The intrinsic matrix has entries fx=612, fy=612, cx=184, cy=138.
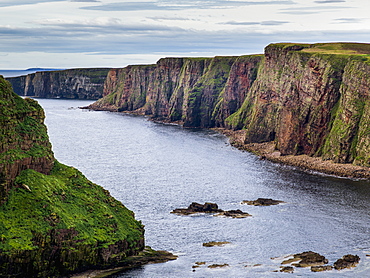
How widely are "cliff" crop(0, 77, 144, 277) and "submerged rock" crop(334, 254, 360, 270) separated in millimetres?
27653

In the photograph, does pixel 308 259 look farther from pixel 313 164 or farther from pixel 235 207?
pixel 313 164

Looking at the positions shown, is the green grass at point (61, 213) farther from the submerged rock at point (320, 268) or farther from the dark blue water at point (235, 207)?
the submerged rock at point (320, 268)

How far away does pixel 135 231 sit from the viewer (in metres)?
83.5

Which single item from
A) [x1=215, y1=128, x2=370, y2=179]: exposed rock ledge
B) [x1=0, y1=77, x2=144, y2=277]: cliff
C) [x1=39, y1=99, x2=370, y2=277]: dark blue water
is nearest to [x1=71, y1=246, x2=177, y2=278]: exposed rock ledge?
[x1=0, y1=77, x2=144, y2=277]: cliff

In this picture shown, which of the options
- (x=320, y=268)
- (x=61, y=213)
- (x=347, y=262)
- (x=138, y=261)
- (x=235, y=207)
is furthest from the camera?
(x=235, y=207)

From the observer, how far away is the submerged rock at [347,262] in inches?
3361

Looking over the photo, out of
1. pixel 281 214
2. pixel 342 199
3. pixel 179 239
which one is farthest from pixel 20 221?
pixel 342 199

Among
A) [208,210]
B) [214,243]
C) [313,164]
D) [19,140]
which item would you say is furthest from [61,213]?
[313,164]

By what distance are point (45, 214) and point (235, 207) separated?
52584 millimetres

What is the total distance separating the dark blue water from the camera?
88250mm

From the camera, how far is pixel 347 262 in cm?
8662

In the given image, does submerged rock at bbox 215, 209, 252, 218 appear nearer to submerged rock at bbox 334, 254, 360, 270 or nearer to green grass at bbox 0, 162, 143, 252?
submerged rock at bbox 334, 254, 360, 270

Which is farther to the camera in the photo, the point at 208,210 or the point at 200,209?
the point at 200,209

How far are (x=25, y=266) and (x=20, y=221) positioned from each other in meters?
5.49
